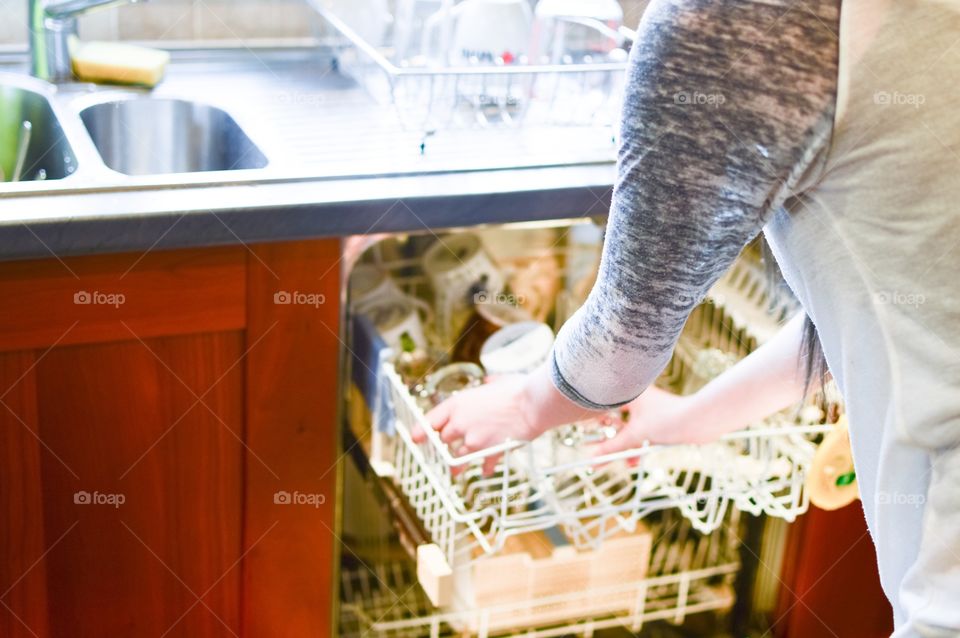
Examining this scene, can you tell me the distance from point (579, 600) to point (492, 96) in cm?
66

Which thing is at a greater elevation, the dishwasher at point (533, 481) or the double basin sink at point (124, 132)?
the double basin sink at point (124, 132)

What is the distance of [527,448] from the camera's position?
1.18 m

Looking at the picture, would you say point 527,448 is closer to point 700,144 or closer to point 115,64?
point 700,144

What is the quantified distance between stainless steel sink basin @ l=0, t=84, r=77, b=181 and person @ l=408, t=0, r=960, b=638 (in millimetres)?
855

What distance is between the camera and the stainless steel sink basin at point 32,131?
4.60 feet

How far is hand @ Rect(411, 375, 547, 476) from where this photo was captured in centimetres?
101

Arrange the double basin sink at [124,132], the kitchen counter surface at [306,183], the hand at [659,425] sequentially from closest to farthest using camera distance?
the kitchen counter surface at [306,183]
the hand at [659,425]
the double basin sink at [124,132]

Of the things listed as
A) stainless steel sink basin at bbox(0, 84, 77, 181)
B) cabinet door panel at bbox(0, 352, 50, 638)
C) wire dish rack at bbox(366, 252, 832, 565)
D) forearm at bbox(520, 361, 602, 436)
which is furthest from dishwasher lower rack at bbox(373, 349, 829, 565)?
stainless steel sink basin at bbox(0, 84, 77, 181)

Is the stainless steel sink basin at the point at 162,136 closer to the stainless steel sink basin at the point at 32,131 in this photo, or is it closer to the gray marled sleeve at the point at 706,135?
the stainless steel sink basin at the point at 32,131

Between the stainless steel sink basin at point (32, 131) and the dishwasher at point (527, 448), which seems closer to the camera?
the dishwasher at point (527, 448)

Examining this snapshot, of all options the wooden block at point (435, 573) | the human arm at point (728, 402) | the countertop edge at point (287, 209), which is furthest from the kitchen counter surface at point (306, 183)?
the wooden block at point (435, 573)

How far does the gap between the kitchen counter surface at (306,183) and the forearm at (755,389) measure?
26 centimetres

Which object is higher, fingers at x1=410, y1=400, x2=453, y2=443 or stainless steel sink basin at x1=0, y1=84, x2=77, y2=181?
stainless steel sink basin at x1=0, y1=84, x2=77, y2=181

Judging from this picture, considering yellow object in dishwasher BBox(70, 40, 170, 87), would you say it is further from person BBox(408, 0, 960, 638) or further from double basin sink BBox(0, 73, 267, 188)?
person BBox(408, 0, 960, 638)
